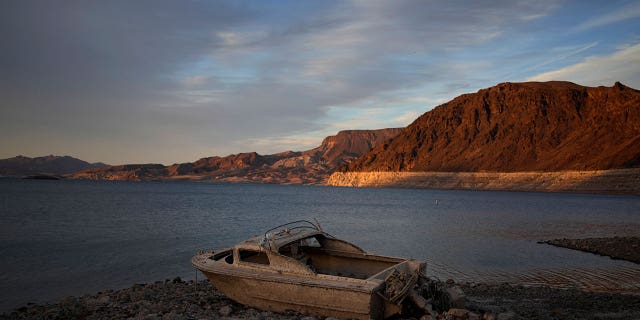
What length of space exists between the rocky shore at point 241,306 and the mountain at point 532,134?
359 feet

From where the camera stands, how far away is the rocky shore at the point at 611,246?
19.8 metres

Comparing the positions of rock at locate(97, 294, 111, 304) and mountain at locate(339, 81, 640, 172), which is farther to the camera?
mountain at locate(339, 81, 640, 172)

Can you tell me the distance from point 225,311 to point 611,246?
1979 cm

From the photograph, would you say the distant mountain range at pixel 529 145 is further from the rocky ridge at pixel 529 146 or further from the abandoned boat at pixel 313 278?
the abandoned boat at pixel 313 278

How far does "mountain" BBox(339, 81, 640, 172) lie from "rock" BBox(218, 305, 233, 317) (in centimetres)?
11585

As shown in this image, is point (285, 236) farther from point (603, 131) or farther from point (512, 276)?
point (603, 131)

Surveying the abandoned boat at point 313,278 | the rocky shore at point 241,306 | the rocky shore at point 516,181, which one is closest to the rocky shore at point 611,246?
the rocky shore at point 241,306

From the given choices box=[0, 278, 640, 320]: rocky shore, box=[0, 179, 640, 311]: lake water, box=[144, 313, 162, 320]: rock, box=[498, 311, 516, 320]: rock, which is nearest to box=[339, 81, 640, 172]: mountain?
box=[0, 179, 640, 311]: lake water

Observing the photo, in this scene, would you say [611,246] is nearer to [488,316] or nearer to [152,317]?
[488,316]

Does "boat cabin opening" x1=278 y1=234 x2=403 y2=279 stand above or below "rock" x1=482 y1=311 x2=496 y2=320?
above

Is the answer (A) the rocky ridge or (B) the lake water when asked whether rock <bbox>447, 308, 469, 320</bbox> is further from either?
(A) the rocky ridge

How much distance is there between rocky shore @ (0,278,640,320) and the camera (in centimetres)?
1008

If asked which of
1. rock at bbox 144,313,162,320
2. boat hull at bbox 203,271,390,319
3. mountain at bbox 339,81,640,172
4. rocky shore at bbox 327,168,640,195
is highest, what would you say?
mountain at bbox 339,81,640,172

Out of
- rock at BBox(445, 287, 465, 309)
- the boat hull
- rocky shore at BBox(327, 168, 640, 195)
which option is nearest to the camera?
the boat hull
